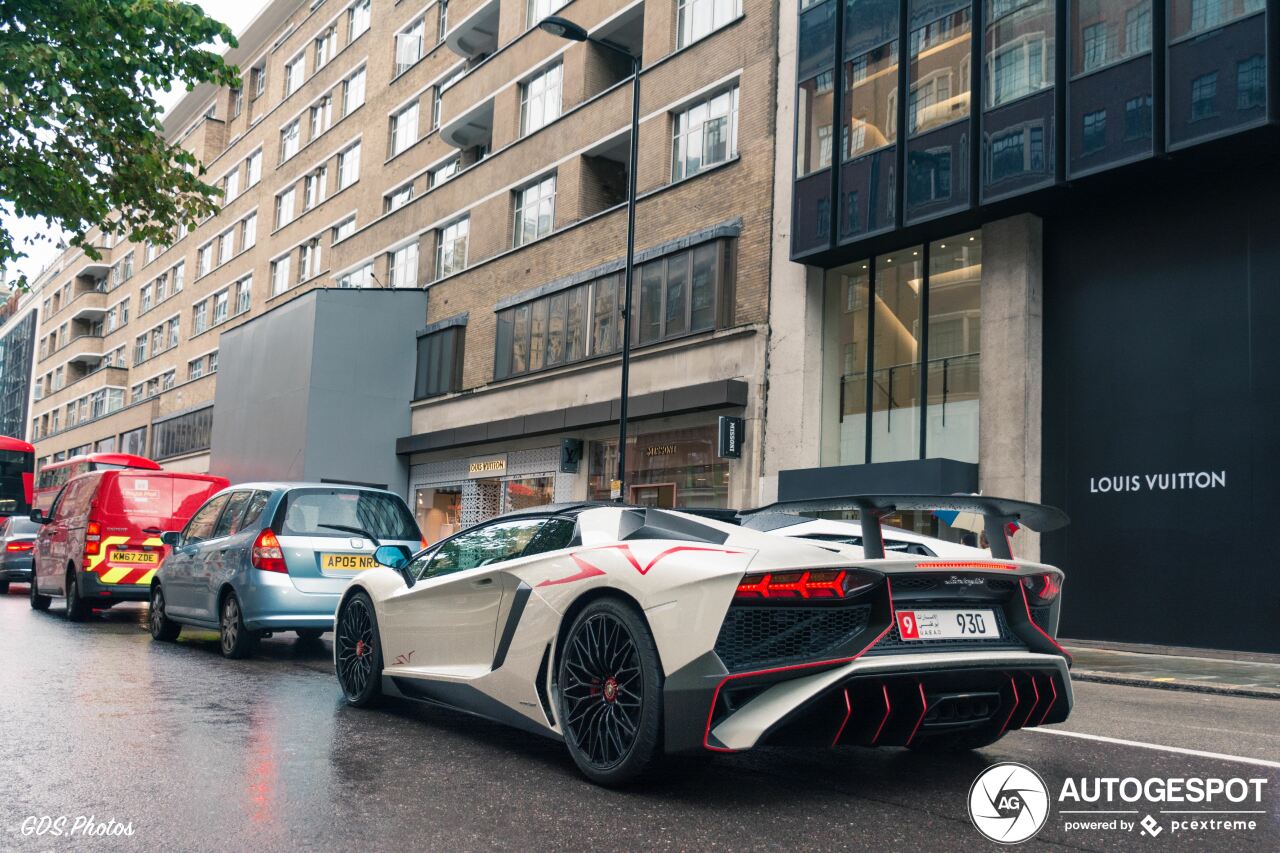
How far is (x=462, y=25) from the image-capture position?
3147 centimetres

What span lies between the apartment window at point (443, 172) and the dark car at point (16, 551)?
15396mm

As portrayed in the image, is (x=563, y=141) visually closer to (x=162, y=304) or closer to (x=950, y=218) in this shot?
(x=950, y=218)

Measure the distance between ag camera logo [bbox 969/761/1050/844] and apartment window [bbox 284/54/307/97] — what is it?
45.1 meters

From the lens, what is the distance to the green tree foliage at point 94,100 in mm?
15547

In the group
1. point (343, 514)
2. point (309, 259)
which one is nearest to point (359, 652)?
point (343, 514)

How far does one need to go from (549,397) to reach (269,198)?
25.0m

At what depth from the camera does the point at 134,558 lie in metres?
13.7

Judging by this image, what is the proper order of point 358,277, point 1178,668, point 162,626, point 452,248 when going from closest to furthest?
point 162,626 → point 1178,668 → point 452,248 → point 358,277

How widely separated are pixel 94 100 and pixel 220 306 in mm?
34549

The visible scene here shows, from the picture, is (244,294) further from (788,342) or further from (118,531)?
(118,531)

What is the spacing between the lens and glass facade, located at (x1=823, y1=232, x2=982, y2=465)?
56.4 ft

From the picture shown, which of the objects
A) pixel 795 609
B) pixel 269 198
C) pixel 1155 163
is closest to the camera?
pixel 795 609

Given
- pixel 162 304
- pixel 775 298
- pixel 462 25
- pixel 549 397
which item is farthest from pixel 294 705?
pixel 162 304

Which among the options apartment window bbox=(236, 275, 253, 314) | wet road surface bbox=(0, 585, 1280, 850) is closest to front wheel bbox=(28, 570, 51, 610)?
wet road surface bbox=(0, 585, 1280, 850)
